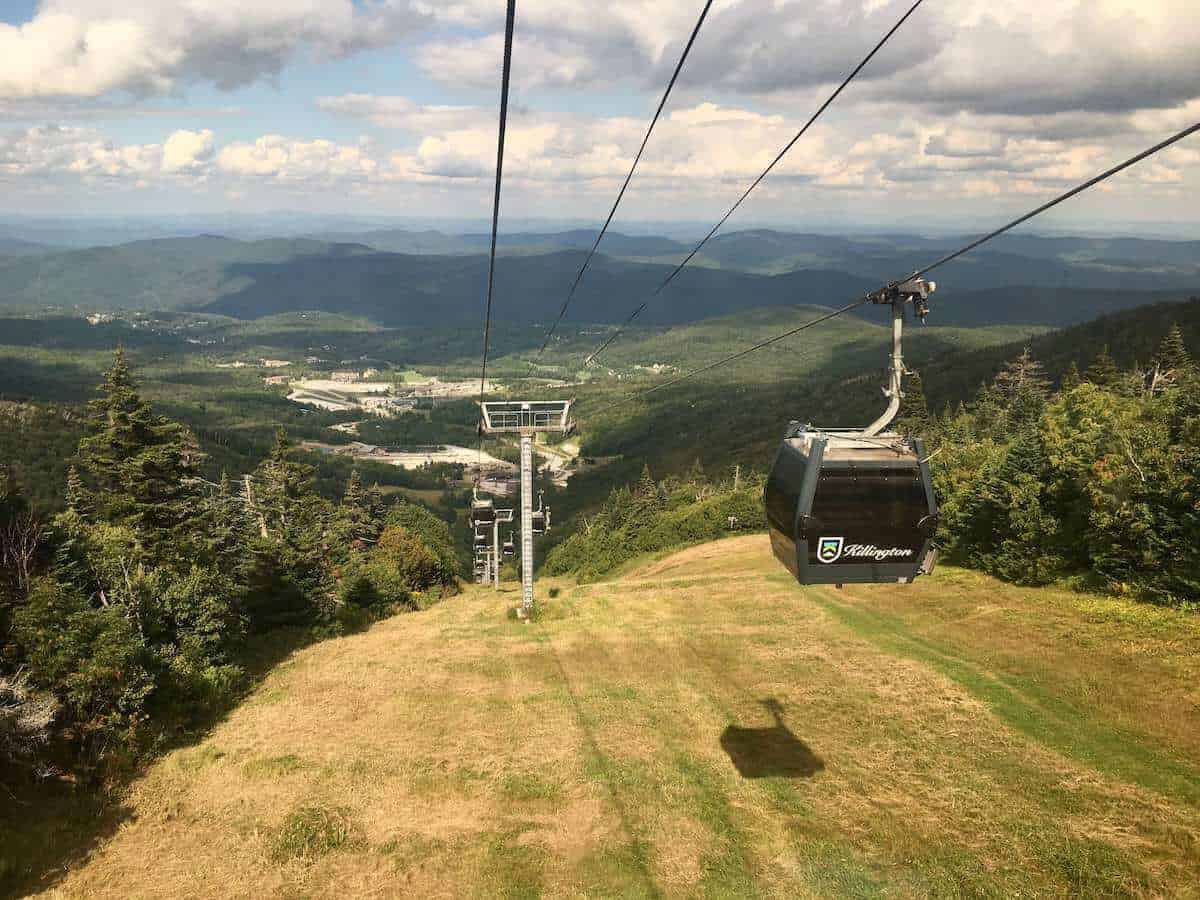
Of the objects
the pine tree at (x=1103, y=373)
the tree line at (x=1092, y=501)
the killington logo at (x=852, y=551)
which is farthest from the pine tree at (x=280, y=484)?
the pine tree at (x=1103, y=373)

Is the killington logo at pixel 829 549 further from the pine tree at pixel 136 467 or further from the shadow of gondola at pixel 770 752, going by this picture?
the pine tree at pixel 136 467

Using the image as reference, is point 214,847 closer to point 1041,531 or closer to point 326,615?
point 326,615

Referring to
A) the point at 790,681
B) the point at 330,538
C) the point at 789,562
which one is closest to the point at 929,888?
the point at 789,562

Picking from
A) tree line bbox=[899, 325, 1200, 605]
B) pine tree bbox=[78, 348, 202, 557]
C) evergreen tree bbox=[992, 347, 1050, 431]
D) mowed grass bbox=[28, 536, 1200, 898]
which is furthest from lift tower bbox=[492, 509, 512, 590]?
evergreen tree bbox=[992, 347, 1050, 431]

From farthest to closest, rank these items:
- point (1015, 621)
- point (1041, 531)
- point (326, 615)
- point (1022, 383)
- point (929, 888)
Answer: point (1022, 383) → point (326, 615) → point (1041, 531) → point (1015, 621) → point (929, 888)

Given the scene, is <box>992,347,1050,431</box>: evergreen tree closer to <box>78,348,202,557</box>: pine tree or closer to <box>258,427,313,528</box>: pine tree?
<box>258,427,313,528</box>: pine tree

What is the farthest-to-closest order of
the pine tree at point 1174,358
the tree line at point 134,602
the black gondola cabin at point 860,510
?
the pine tree at point 1174,358
the tree line at point 134,602
the black gondola cabin at point 860,510

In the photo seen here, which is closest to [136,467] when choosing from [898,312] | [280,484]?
[280,484]
